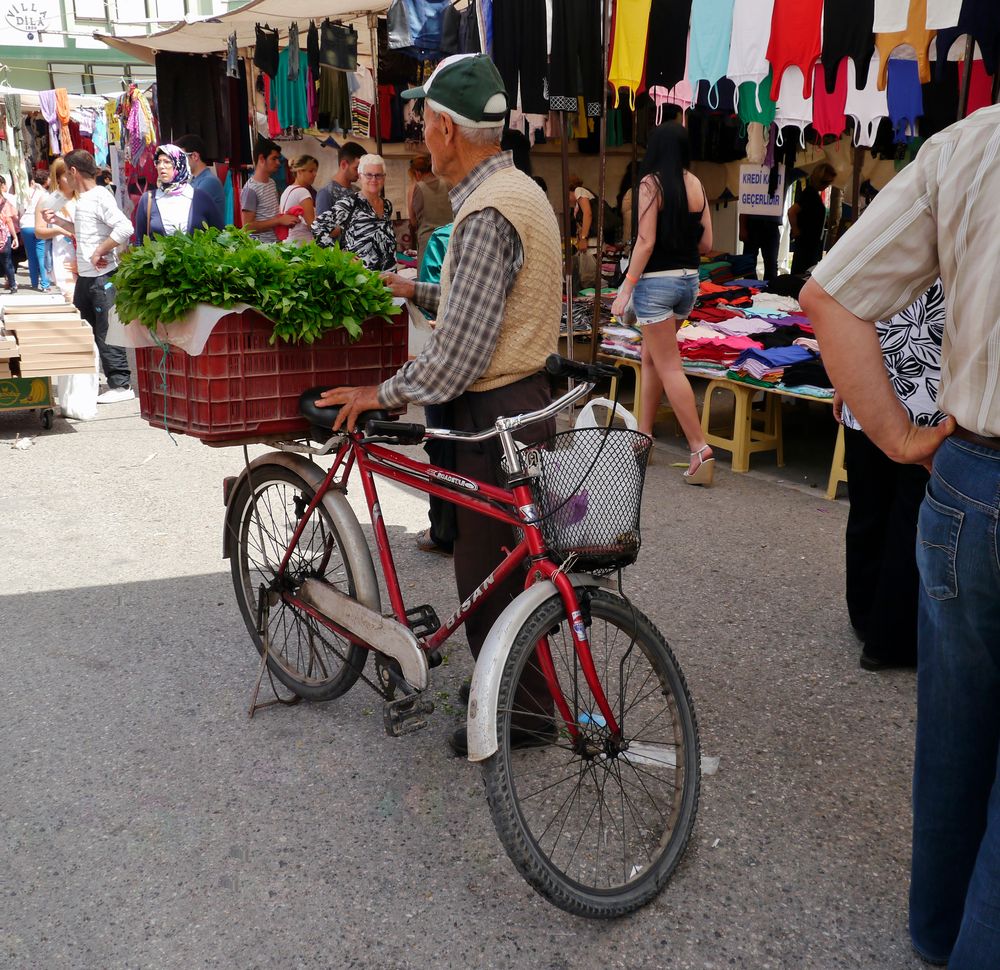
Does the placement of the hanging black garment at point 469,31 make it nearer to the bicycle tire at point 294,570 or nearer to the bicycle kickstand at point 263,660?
the bicycle tire at point 294,570

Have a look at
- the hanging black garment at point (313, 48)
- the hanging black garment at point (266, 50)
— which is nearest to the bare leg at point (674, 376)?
the hanging black garment at point (313, 48)

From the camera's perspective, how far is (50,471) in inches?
278

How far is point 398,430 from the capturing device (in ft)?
9.80

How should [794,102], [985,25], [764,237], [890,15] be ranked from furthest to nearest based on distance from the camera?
[764,237]
[794,102]
[890,15]
[985,25]

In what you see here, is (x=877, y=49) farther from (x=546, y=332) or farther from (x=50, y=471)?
(x=50, y=471)

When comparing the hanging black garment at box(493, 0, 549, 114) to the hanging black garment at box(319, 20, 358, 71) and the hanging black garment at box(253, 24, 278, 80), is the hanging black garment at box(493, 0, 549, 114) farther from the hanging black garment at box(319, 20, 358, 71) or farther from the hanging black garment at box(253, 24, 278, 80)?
the hanging black garment at box(253, 24, 278, 80)

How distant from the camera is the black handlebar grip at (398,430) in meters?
2.94

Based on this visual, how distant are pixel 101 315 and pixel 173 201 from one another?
146 cm

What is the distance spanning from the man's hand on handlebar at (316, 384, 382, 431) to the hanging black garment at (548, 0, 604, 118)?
4.31 metres

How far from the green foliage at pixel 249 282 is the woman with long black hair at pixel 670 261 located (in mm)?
3304

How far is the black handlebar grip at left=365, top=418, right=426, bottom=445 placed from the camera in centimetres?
294

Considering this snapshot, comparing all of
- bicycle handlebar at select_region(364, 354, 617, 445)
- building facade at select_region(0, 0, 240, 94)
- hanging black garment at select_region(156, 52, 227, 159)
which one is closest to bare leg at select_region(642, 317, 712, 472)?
bicycle handlebar at select_region(364, 354, 617, 445)

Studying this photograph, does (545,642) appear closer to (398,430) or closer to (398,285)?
(398,430)

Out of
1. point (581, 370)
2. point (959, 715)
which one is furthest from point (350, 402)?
point (959, 715)
